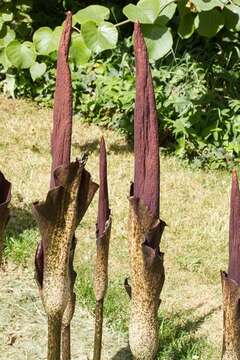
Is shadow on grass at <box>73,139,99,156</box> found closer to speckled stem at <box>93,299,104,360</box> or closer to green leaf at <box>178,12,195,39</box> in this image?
green leaf at <box>178,12,195,39</box>

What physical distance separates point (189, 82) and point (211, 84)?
0.20 m

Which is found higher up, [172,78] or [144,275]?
[172,78]

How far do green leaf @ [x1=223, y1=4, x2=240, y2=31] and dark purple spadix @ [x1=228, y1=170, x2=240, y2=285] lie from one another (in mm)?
3755

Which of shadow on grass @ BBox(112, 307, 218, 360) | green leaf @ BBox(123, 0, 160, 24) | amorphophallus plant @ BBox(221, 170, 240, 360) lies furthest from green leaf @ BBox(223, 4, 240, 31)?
amorphophallus plant @ BBox(221, 170, 240, 360)

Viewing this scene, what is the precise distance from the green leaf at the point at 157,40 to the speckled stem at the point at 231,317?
314 centimetres

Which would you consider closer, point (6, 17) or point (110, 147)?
point (6, 17)

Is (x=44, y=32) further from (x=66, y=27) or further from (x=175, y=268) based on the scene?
(x=66, y=27)

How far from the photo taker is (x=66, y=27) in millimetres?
→ 1409

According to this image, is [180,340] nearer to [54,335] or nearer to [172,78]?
[54,335]

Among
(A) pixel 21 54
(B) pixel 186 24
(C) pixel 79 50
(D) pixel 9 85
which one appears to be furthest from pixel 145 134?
(D) pixel 9 85

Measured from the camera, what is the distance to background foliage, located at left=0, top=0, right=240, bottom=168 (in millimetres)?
5367

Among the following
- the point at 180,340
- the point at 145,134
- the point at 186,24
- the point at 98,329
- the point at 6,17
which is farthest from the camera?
the point at 6,17

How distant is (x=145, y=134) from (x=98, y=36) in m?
3.25

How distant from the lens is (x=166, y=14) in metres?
4.78
